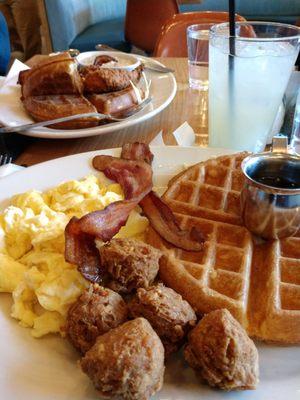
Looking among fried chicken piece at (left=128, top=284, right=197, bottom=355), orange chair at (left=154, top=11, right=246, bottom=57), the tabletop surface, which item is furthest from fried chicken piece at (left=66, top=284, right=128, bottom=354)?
orange chair at (left=154, top=11, right=246, bottom=57)

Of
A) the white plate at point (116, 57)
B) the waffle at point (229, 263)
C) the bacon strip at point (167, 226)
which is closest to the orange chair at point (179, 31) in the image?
the white plate at point (116, 57)

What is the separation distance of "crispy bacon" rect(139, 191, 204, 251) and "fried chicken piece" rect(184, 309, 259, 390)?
0.36 meters

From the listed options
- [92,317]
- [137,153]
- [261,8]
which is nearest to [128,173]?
[137,153]

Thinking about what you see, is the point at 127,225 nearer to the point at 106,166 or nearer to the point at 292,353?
the point at 106,166

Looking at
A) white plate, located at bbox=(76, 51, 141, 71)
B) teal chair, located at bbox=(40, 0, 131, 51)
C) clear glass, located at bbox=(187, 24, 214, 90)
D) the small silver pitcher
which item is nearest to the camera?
the small silver pitcher

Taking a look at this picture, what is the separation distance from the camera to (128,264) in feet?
3.51

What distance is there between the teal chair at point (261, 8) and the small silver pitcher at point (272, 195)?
5.14 metres

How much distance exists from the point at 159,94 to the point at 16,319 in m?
1.51

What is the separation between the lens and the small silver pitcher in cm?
118

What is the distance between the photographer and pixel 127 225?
54.4 inches

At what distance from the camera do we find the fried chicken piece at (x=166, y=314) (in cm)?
97

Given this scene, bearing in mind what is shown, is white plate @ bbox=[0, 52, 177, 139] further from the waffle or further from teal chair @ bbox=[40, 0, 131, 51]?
teal chair @ bbox=[40, 0, 131, 51]

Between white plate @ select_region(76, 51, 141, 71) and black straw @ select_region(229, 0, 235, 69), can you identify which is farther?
white plate @ select_region(76, 51, 141, 71)

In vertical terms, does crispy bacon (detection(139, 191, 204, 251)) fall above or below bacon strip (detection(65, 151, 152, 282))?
below
